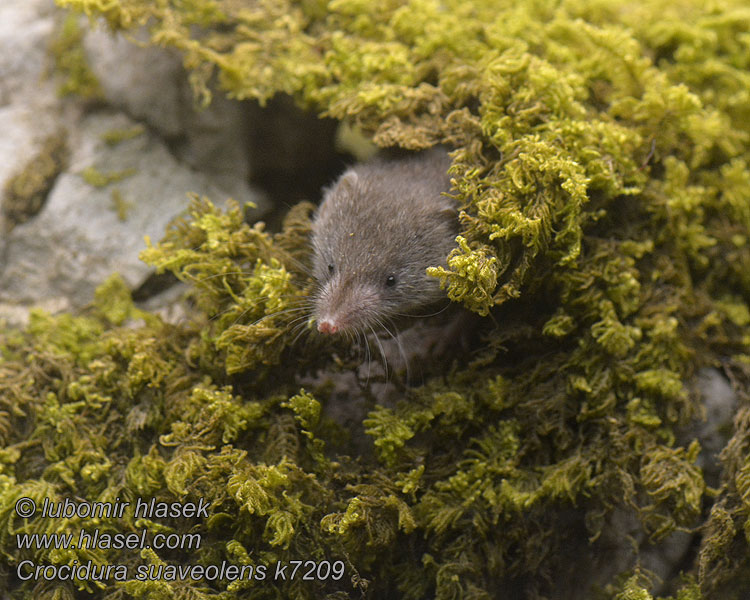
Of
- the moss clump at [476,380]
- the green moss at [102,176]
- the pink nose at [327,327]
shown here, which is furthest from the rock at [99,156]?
the pink nose at [327,327]

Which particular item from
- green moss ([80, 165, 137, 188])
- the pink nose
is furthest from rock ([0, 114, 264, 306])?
the pink nose

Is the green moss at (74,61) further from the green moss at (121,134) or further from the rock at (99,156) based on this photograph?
the green moss at (121,134)

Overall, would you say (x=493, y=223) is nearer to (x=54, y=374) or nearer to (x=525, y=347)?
(x=525, y=347)

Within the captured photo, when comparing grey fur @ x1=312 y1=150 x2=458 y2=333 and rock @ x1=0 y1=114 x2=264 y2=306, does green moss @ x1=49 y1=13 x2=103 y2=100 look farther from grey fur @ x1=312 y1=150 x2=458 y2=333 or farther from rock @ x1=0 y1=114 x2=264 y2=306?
grey fur @ x1=312 y1=150 x2=458 y2=333

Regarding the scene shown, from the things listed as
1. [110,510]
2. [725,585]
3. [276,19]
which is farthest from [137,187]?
[725,585]

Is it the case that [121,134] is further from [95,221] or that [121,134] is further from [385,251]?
[385,251]
